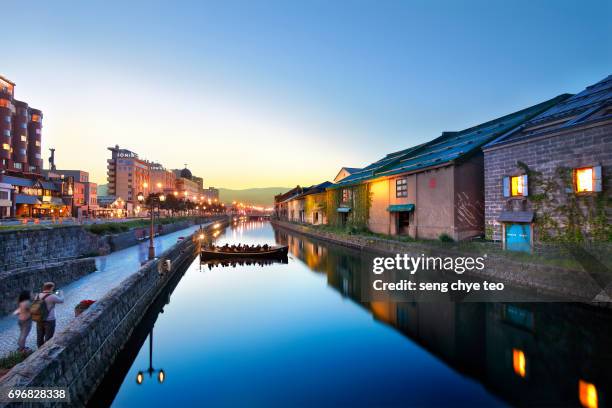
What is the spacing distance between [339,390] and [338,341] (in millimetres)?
4039

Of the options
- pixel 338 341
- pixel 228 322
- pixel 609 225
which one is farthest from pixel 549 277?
pixel 228 322

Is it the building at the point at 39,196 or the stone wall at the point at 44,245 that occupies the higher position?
the building at the point at 39,196

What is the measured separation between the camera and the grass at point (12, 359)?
7.33m

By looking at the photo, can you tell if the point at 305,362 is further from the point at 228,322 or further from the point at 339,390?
the point at 228,322

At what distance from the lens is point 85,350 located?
314 inches

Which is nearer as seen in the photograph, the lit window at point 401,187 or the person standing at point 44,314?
the person standing at point 44,314

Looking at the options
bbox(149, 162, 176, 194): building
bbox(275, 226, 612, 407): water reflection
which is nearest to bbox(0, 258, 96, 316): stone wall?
bbox(275, 226, 612, 407): water reflection

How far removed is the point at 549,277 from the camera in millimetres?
15922

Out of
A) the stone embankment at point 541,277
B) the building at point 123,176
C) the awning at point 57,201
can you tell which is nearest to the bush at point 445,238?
the stone embankment at point 541,277

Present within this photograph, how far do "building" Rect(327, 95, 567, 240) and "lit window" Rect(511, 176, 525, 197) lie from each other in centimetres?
532

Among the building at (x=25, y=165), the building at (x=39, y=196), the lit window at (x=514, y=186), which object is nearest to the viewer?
the lit window at (x=514, y=186)

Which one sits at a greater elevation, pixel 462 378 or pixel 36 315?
pixel 36 315

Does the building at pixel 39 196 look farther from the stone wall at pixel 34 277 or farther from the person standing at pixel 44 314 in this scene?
the person standing at pixel 44 314

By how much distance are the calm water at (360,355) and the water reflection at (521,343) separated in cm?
4
